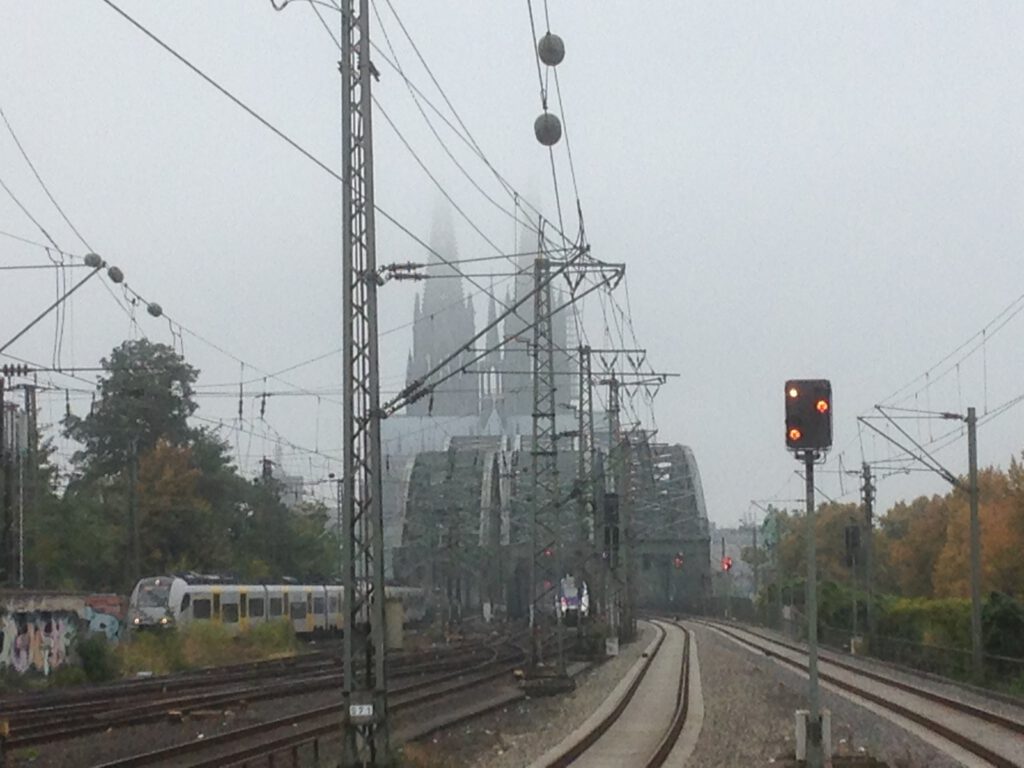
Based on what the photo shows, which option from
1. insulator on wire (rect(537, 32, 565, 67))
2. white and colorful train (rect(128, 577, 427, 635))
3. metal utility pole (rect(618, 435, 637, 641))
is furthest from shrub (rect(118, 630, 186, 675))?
insulator on wire (rect(537, 32, 565, 67))

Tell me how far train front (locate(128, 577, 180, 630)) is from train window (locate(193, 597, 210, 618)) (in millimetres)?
1265

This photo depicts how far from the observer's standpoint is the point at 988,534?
68688mm

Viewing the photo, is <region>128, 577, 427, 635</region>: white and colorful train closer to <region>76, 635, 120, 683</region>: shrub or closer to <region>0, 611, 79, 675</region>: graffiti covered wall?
<region>76, 635, 120, 683</region>: shrub

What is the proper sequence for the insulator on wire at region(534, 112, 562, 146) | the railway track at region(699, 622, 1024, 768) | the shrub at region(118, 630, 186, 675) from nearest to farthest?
1. the insulator on wire at region(534, 112, 562, 146)
2. the railway track at region(699, 622, 1024, 768)
3. the shrub at region(118, 630, 186, 675)

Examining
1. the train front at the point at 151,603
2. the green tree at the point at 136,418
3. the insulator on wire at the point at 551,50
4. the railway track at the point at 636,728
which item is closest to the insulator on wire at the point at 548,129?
the insulator on wire at the point at 551,50

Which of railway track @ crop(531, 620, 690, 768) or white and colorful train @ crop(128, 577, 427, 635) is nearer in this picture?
railway track @ crop(531, 620, 690, 768)

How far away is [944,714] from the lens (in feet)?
118

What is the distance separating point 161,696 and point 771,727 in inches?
540

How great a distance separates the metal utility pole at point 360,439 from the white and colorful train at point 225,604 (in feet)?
124

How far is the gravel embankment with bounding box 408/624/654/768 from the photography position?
25594mm

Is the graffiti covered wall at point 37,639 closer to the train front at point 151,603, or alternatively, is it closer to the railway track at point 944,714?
the train front at point 151,603

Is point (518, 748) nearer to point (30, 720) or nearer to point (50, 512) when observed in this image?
point (30, 720)

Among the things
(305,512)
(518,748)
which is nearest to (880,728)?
(518,748)

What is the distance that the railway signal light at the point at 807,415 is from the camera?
2012cm
